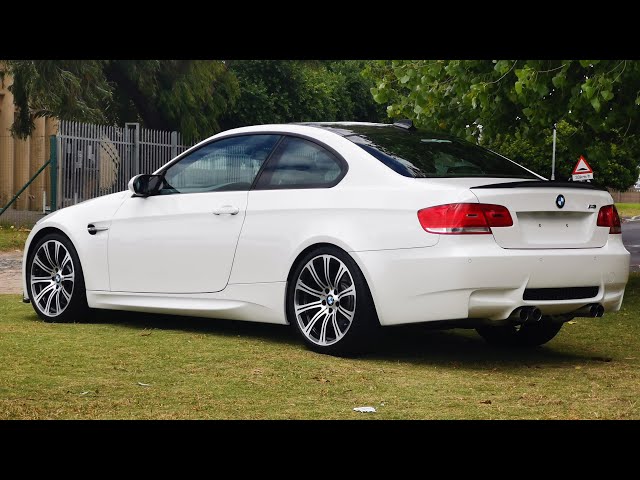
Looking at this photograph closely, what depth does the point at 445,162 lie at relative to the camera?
777cm

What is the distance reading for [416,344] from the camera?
8445mm

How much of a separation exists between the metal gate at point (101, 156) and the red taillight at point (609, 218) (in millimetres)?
16833

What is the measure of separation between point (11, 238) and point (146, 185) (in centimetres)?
1424

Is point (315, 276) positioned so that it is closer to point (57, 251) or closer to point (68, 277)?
point (68, 277)

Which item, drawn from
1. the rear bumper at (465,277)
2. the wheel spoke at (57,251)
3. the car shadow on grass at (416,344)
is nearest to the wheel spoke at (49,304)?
the wheel spoke at (57,251)

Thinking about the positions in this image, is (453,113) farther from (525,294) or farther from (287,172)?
(525,294)

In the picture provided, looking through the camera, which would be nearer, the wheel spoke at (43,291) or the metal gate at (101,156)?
the wheel spoke at (43,291)

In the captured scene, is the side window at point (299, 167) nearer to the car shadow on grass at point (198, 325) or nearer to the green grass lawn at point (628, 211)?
the car shadow on grass at point (198, 325)

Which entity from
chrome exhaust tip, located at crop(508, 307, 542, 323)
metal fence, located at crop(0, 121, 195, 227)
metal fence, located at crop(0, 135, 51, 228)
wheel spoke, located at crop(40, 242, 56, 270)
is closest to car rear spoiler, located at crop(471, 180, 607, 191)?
chrome exhaust tip, located at crop(508, 307, 542, 323)

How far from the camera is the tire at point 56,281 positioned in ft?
30.1

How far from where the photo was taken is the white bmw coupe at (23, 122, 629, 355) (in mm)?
7000
